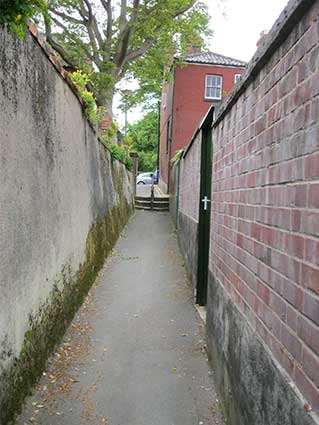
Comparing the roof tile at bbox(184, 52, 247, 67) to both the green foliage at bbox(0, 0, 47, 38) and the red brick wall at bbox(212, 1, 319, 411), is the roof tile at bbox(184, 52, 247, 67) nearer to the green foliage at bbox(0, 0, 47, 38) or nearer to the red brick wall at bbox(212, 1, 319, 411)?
the red brick wall at bbox(212, 1, 319, 411)

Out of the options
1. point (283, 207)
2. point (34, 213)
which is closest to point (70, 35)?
point (34, 213)

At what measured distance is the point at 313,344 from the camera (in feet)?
5.09

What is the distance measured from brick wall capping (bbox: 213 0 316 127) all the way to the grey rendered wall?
1.65m

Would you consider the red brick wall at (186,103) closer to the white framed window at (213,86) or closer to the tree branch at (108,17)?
the white framed window at (213,86)

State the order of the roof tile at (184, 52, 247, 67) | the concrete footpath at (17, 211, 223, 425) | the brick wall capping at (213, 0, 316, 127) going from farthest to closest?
1. the roof tile at (184, 52, 247, 67)
2. the concrete footpath at (17, 211, 223, 425)
3. the brick wall capping at (213, 0, 316, 127)

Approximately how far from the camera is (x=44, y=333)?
385 cm

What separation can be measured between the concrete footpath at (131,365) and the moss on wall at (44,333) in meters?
0.14

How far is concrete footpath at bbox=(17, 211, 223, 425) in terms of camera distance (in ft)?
10.7

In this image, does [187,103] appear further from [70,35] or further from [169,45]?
[70,35]

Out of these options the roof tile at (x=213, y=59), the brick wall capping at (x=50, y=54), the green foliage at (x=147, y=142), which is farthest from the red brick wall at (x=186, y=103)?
the green foliage at (x=147, y=142)

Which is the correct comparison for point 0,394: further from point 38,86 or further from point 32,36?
point 32,36

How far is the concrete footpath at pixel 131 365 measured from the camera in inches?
128

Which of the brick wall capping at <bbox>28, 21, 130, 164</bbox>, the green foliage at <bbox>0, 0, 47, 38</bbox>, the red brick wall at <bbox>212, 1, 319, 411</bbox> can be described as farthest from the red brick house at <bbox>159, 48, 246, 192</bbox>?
the green foliage at <bbox>0, 0, 47, 38</bbox>

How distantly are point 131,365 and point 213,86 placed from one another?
70.0 ft
